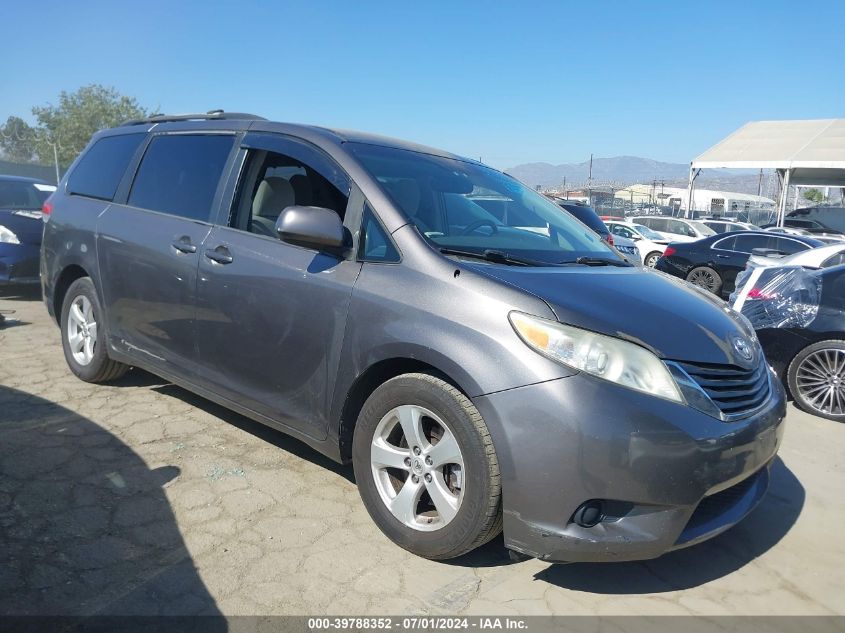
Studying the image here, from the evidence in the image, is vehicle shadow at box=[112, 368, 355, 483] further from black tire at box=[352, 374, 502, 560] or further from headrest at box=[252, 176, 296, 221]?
headrest at box=[252, 176, 296, 221]

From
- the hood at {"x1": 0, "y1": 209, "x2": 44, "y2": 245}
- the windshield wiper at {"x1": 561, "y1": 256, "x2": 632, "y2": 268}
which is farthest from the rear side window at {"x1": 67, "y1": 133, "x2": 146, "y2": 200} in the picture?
the hood at {"x1": 0, "y1": 209, "x2": 44, "y2": 245}

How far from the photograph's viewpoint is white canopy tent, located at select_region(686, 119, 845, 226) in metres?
29.7

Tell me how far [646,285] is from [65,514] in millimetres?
2859

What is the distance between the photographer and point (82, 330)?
15.4ft

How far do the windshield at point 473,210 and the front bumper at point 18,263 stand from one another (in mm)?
6051

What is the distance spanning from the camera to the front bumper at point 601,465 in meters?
2.29

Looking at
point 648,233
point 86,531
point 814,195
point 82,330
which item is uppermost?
point 814,195

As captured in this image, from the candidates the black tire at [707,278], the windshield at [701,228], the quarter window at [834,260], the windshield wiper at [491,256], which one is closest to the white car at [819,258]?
the quarter window at [834,260]

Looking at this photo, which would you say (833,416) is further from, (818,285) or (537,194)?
(537,194)

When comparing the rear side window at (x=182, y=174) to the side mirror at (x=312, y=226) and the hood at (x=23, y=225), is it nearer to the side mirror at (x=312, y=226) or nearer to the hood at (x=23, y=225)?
the side mirror at (x=312, y=226)

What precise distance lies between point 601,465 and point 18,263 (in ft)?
24.8

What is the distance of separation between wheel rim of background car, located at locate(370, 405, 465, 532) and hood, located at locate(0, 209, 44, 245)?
6.55 m

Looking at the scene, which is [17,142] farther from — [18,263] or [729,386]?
[729,386]

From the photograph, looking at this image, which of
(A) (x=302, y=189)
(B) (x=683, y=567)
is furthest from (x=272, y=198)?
(B) (x=683, y=567)
